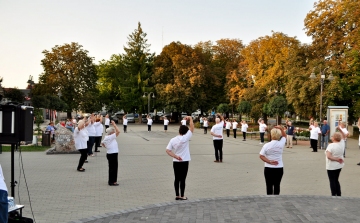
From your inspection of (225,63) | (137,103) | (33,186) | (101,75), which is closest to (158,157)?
(33,186)

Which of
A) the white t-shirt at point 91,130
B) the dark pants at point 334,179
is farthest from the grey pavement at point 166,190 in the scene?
the white t-shirt at point 91,130

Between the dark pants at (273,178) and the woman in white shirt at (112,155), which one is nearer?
the dark pants at (273,178)

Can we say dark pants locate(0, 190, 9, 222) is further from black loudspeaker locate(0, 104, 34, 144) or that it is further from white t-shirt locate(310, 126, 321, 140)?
white t-shirt locate(310, 126, 321, 140)

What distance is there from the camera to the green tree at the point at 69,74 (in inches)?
2351

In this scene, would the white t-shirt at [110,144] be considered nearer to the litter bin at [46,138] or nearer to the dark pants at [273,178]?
the dark pants at [273,178]

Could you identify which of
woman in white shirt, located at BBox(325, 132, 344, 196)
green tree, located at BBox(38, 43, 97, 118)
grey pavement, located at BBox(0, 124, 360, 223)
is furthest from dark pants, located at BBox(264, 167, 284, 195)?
green tree, located at BBox(38, 43, 97, 118)

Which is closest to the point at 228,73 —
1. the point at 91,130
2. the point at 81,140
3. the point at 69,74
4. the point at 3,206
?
the point at 69,74

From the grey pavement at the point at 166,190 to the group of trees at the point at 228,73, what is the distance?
20.4 metres

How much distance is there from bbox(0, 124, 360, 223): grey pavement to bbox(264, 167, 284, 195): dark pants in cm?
24

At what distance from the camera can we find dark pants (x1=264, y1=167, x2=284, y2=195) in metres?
8.08

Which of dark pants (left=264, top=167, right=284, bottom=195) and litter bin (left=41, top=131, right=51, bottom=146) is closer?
dark pants (left=264, top=167, right=284, bottom=195)

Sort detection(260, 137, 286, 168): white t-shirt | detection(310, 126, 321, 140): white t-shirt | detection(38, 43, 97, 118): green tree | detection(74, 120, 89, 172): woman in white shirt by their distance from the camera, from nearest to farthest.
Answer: detection(260, 137, 286, 168): white t-shirt, detection(74, 120, 89, 172): woman in white shirt, detection(310, 126, 321, 140): white t-shirt, detection(38, 43, 97, 118): green tree

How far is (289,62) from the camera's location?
136 ft

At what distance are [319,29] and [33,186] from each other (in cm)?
3503
